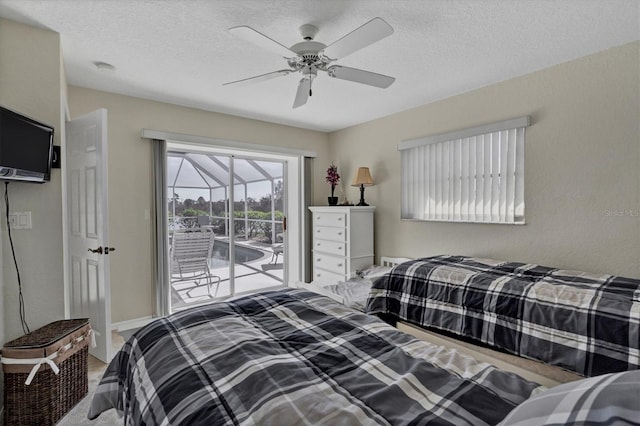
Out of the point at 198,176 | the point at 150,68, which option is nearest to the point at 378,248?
the point at 198,176

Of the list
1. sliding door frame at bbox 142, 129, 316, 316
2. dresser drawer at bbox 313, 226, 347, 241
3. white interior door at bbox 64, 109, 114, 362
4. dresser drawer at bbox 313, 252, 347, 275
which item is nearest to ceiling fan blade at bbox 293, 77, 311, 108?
white interior door at bbox 64, 109, 114, 362

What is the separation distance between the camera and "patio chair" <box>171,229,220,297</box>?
3.97 meters

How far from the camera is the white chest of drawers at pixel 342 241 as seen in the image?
4.09m

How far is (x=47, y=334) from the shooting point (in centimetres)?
196

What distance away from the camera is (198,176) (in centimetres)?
413

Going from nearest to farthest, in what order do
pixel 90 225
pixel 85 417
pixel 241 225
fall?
pixel 85 417, pixel 90 225, pixel 241 225

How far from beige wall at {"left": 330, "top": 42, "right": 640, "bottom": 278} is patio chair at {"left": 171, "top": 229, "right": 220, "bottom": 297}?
2981 mm

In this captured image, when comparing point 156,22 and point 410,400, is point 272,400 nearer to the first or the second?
point 410,400

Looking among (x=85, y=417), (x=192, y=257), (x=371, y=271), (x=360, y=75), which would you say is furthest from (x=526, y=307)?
(x=192, y=257)

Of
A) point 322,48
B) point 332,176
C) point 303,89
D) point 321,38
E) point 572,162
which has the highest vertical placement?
point 321,38

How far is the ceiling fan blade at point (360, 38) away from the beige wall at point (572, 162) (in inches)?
76.0

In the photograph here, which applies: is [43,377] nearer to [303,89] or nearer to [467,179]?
[303,89]

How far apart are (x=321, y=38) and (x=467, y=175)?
2.10 m

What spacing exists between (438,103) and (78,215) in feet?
12.4
